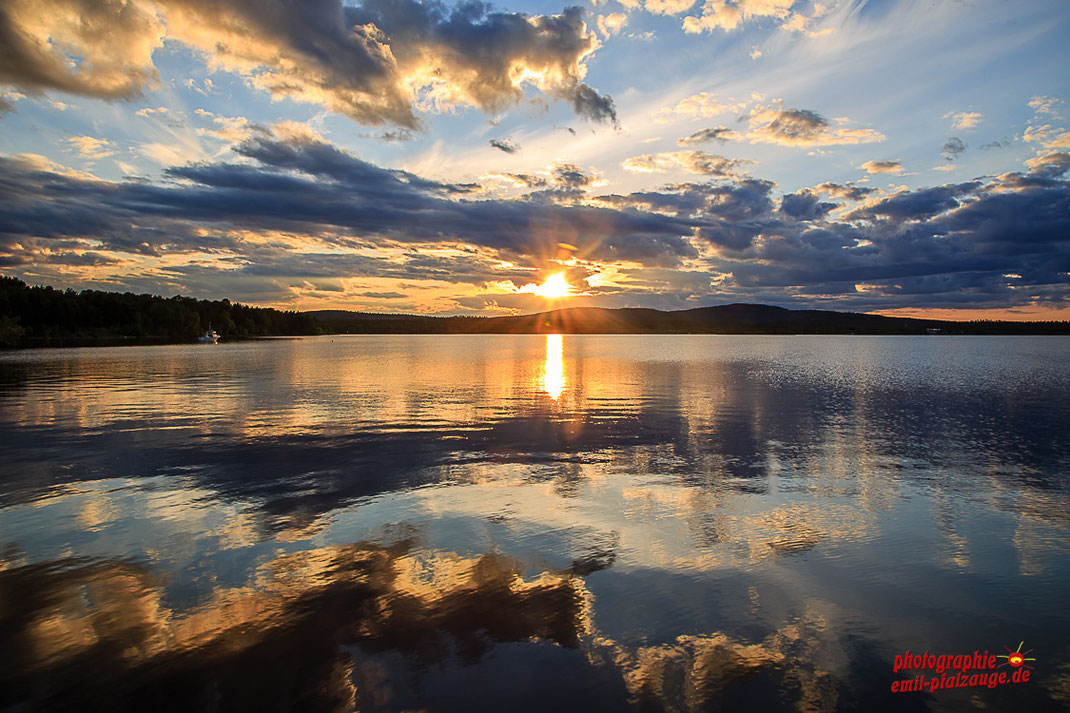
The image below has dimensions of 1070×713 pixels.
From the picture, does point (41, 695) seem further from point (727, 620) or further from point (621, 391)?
point (621, 391)

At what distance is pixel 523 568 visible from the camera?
11.9m

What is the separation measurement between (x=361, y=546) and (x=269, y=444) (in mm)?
14042

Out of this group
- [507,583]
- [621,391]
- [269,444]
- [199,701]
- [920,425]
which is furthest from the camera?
[621,391]

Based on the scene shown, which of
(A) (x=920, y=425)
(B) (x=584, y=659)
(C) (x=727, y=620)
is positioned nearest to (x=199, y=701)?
(B) (x=584, y=659)

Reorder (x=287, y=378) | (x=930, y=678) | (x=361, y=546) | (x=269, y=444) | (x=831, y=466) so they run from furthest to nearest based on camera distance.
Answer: (x=287, y=378)
(x=269, y=444)
(x=831, y=466)
(x=361, y=546)
(x=930, y=678)

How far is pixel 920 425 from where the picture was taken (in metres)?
31.4

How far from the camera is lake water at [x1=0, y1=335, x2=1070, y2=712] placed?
8.05 m

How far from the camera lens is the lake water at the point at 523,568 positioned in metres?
8.05

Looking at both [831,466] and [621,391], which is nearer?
[831,466]

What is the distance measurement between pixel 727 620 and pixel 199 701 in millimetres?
7723

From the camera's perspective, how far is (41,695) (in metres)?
7.57

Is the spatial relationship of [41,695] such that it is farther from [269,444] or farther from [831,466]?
[831,466]

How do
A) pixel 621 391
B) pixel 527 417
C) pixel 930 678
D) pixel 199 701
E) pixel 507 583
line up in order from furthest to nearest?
1. pixel 621 391
2. pixel 527 417
3. pixel 507 583
4. pixel 930 678
5. pixel 199 701

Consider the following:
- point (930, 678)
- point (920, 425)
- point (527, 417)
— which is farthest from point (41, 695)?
point (920, 425)
